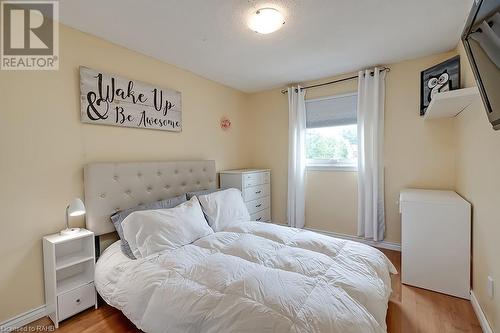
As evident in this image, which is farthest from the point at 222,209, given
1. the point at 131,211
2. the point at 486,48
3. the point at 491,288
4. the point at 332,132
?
the point at 486,48

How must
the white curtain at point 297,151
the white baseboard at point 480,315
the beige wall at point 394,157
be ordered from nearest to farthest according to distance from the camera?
the white baseboard at point 480,315 → the beige wall at point 394,157 → the white curtain at point 297,151

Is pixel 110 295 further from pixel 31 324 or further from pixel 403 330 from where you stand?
pixel 403 330

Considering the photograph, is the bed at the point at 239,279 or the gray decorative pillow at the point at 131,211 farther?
the gray decorative pillow at the point at 131,211

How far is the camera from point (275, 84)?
359 cm

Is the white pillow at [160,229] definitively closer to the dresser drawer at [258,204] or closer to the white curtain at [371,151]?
the dresser drawer at [258,204]

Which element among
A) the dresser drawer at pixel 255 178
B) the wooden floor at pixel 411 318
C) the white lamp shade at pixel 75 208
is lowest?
the wooden floor at pixel 411 318

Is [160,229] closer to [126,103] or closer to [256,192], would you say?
[126,103]

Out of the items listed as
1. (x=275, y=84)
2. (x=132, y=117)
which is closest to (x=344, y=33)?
(x=275, y=84)

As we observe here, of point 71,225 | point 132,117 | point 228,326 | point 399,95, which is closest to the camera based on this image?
point 228,326

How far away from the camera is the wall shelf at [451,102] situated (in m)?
1.77

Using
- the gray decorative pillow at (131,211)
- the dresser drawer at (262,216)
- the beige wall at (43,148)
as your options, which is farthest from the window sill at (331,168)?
the beige wall at (43,148)

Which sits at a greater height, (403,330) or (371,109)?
(371,109)

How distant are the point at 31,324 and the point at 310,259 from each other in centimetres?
209

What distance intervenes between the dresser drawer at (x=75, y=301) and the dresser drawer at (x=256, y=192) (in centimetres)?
194
